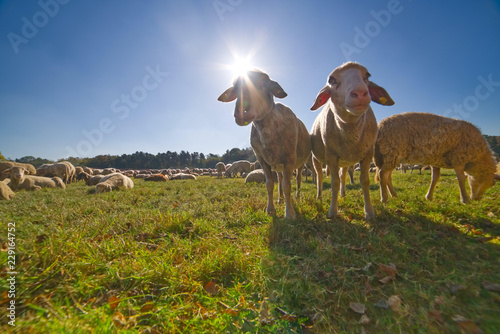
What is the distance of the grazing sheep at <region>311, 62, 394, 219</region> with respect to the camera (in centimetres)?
305

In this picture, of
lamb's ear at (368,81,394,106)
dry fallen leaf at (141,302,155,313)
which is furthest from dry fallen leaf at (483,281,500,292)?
lamb's ear at (368,81,394,106)

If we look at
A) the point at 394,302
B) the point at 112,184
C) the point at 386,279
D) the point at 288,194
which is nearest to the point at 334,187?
the point at 288,194

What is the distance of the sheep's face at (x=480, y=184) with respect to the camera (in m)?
5.32

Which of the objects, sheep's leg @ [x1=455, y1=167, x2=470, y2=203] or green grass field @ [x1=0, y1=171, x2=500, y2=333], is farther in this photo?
sheep's leg @ [x1=455, y1=167, x2=470, y2=203]

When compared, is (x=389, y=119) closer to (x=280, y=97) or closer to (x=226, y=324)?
(x=280, y=97)

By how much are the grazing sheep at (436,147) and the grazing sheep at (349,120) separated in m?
1.62

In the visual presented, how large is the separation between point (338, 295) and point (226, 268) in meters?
1.04

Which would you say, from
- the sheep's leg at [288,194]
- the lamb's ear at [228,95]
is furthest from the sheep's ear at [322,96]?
the lamb's ear at [228,95]

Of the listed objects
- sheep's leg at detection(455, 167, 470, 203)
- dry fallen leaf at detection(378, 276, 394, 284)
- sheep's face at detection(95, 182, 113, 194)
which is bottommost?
dry fallen leaf at detection(378, 276, 394, 284)

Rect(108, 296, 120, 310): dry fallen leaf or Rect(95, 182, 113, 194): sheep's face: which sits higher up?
Rect(95, 182, 113, 194): sheep's face

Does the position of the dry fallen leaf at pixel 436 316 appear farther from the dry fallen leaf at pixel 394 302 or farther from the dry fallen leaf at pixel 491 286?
the dry fallen leaf at pixel 491 286

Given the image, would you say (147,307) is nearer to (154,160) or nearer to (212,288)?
(212,288)

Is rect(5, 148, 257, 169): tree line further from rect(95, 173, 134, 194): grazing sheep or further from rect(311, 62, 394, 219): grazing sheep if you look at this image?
rect(311, 62, 394, 219): grazing sheep

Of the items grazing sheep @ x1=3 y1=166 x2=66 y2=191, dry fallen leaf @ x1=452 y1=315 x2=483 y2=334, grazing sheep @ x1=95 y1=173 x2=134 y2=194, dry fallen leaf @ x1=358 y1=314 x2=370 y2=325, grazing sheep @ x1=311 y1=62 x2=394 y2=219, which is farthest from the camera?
grazing sheep @ x1=3 y1=166 x2=66 y2=191
